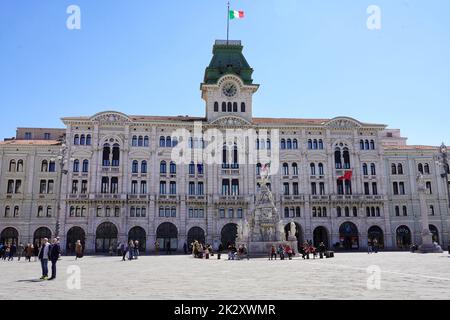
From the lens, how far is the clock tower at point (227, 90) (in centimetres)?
6125

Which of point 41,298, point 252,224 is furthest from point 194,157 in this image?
point 41,298

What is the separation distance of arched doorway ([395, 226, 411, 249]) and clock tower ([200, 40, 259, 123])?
26.9 metres

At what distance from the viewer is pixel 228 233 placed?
57781 mm

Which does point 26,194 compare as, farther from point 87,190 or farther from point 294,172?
point 294,172

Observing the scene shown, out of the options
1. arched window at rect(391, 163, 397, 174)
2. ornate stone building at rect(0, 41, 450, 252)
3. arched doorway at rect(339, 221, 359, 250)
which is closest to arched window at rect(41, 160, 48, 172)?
ornate stone building at rect(0, 41, 450, 252)

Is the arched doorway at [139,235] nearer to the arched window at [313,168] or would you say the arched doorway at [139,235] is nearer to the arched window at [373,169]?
the arched window at [313,168]

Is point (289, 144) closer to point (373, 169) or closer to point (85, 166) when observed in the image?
point (373, 169)

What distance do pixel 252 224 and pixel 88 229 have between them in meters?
25.2

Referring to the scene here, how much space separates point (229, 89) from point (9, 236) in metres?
36.0

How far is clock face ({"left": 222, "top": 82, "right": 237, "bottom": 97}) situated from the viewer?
62.1 metres

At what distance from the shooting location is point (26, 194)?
185 ft

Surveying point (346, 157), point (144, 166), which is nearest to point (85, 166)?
point (144, 166)

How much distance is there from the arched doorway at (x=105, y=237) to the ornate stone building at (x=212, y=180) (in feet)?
0.43

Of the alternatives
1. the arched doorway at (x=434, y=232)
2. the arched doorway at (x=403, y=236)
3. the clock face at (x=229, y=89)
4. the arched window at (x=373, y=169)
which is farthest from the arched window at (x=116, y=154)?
the arched doorway at (x=434, y=232)
